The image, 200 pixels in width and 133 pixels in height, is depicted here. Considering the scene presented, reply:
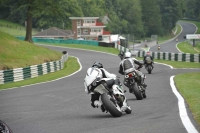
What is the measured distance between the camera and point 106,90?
36.8ft

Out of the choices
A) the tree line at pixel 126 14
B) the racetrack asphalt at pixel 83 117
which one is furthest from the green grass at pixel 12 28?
the racetrack asphalt at pixel 83 117

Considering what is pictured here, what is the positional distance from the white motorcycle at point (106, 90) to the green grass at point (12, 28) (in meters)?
108

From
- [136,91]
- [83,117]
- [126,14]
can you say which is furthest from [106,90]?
[126,14]

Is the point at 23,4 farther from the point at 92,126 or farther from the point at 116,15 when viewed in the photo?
the point at 116,15

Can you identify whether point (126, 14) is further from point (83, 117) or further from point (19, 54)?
point (83, 117)

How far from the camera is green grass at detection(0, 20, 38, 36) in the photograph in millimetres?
118912

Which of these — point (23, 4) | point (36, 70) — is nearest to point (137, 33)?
point (23, 4)

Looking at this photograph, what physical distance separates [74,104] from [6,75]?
13140 mm

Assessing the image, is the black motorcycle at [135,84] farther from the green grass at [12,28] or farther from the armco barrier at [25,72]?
the green grass at [12,28]

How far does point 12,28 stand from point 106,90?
389 feet

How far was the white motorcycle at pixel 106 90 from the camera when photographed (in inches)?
429

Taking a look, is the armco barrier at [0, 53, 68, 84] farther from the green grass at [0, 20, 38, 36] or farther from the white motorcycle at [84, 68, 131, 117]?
the green grass at [0, 20, 38, 36]

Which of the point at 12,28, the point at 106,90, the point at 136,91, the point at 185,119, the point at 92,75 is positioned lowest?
the point at 136,91

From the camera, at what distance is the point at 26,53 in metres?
41.6
